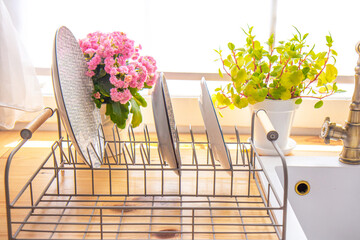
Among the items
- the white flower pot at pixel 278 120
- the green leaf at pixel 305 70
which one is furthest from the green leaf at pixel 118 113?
the green leaf at pixel 305 70

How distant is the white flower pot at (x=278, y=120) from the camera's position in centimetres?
119

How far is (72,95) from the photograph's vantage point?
95cm

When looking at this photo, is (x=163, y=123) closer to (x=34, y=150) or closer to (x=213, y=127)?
(x=213, y=127)

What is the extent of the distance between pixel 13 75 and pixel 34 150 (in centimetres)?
24

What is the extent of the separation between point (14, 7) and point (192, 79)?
66 cm

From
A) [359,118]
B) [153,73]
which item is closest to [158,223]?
[153,73]

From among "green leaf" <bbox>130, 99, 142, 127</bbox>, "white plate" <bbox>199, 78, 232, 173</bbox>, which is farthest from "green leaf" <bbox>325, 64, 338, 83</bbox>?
"green leaf" <bbox>130, 99, 142, 127</bbox>

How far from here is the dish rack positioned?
2.68 ft

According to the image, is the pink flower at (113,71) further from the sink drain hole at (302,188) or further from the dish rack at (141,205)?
the sink drain hole at (302,188)

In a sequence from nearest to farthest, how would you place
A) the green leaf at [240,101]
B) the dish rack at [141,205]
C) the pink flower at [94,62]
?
the dish rack at [141,205]
the pink flower at [94,62]
the green leaf at [240,101]

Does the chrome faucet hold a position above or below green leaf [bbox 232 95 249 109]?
below

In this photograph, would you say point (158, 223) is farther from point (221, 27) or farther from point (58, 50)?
point (221, 27)

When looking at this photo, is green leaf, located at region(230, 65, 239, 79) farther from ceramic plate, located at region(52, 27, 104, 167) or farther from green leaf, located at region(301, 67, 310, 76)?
ceramic plate, located at region(52, 27, 104, 167)

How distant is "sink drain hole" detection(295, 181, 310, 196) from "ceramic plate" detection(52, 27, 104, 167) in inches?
22.1
